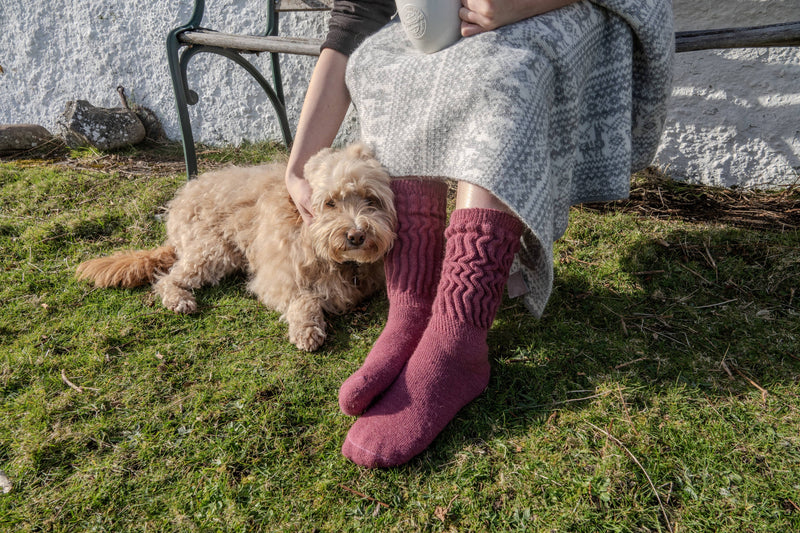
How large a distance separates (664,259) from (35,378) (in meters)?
2.91

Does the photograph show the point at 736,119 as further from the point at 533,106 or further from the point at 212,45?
the point at 212,45

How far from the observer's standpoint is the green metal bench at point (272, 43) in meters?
2.17

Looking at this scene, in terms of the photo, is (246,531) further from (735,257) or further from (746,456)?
(735,257)

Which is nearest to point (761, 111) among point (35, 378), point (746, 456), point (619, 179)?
point (619, 179)

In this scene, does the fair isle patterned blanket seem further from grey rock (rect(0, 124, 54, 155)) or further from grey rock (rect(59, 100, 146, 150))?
grey rock (rect(0, 124, 54, 155))

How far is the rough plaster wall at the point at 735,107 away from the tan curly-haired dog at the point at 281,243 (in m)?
2.23

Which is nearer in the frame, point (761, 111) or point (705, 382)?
point (705, 382)

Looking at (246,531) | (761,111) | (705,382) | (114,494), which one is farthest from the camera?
(761,111)

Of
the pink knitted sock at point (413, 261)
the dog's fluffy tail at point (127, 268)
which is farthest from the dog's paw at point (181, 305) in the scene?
the pink knitted sock at point (413, 261)

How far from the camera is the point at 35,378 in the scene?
214cm

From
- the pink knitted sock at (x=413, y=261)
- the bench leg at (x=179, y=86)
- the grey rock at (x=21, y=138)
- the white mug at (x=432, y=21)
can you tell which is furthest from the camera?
the grey rock at (x=21, y=138)

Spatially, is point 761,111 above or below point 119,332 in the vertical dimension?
above

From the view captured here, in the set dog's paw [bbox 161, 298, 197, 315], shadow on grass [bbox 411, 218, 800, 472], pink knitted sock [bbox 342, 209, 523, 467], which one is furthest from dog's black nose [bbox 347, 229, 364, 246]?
dog's paw [bbox 161, 298, 197, 315]

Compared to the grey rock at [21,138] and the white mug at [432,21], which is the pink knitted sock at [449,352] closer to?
the white mug at [432,21]
